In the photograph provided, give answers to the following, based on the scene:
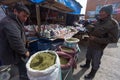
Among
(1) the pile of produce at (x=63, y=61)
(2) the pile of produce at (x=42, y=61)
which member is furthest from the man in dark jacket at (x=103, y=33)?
(2) the pile of produce at (x=42, y=61)

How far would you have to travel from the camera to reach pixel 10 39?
162 cm

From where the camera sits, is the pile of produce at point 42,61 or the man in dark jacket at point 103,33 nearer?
the pile of produce at point 42,61

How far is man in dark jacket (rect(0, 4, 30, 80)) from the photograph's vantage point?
5.27ft

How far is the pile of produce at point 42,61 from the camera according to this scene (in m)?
1.62

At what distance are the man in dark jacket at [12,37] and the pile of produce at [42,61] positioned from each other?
237 mm

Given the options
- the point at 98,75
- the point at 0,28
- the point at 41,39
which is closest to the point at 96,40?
the point at 98,75

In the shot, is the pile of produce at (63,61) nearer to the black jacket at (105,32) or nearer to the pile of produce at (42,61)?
the pile of produce at (42,61)

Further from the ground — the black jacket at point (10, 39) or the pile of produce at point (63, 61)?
the black jacket at point (10, 39)

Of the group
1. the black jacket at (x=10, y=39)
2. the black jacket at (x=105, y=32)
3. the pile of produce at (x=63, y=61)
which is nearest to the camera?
the black jacket at (x=10, y=39)

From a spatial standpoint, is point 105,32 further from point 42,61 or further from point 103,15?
point 42,61

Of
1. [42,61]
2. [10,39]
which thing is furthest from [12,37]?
[42,61]

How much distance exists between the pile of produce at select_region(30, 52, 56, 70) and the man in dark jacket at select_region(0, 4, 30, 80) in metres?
0.24

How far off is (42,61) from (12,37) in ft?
1.91

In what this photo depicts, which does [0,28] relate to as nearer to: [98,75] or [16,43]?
[16,43]
